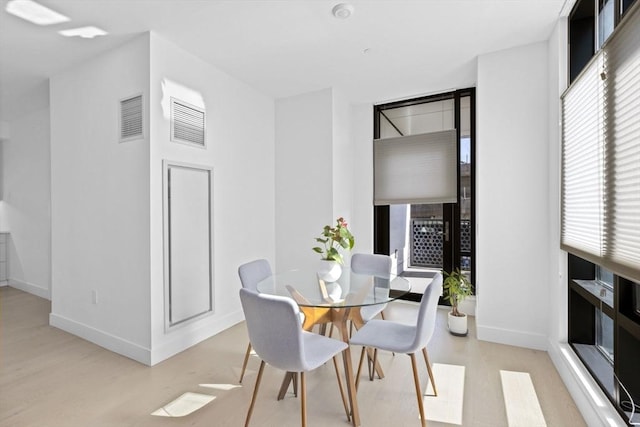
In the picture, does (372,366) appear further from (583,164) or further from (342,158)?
(342,158)

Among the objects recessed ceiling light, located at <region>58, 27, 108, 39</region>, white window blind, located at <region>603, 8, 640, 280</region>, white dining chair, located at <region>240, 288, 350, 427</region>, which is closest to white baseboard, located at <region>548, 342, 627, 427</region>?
white window blind, located at <region>603, 8, 640, 280</region>

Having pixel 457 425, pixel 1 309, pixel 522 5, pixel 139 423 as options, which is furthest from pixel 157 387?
pixel 522 5

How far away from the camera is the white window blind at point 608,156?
154cm

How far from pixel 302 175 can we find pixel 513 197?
243cm

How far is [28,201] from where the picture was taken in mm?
5191

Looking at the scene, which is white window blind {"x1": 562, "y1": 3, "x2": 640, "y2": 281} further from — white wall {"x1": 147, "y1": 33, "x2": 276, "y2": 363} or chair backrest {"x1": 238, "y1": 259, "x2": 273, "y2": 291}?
white wall {"x1": 147, "y1": 33, "x2": 276, "y2": 363}

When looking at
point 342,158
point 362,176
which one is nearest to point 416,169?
point 362,176

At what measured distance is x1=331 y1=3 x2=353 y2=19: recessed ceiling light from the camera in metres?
2.42

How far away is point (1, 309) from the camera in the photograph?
433 centimetres

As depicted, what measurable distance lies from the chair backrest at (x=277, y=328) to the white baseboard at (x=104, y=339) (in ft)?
5.33

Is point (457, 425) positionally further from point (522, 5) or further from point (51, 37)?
point (51, 37)

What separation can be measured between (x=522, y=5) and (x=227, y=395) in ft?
12.0

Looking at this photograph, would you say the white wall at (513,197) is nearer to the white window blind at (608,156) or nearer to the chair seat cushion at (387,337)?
the white window blind at (608,156)

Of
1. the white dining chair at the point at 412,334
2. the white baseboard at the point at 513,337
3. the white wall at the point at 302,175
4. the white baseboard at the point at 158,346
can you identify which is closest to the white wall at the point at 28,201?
the white baseboard at the point at 158,346
